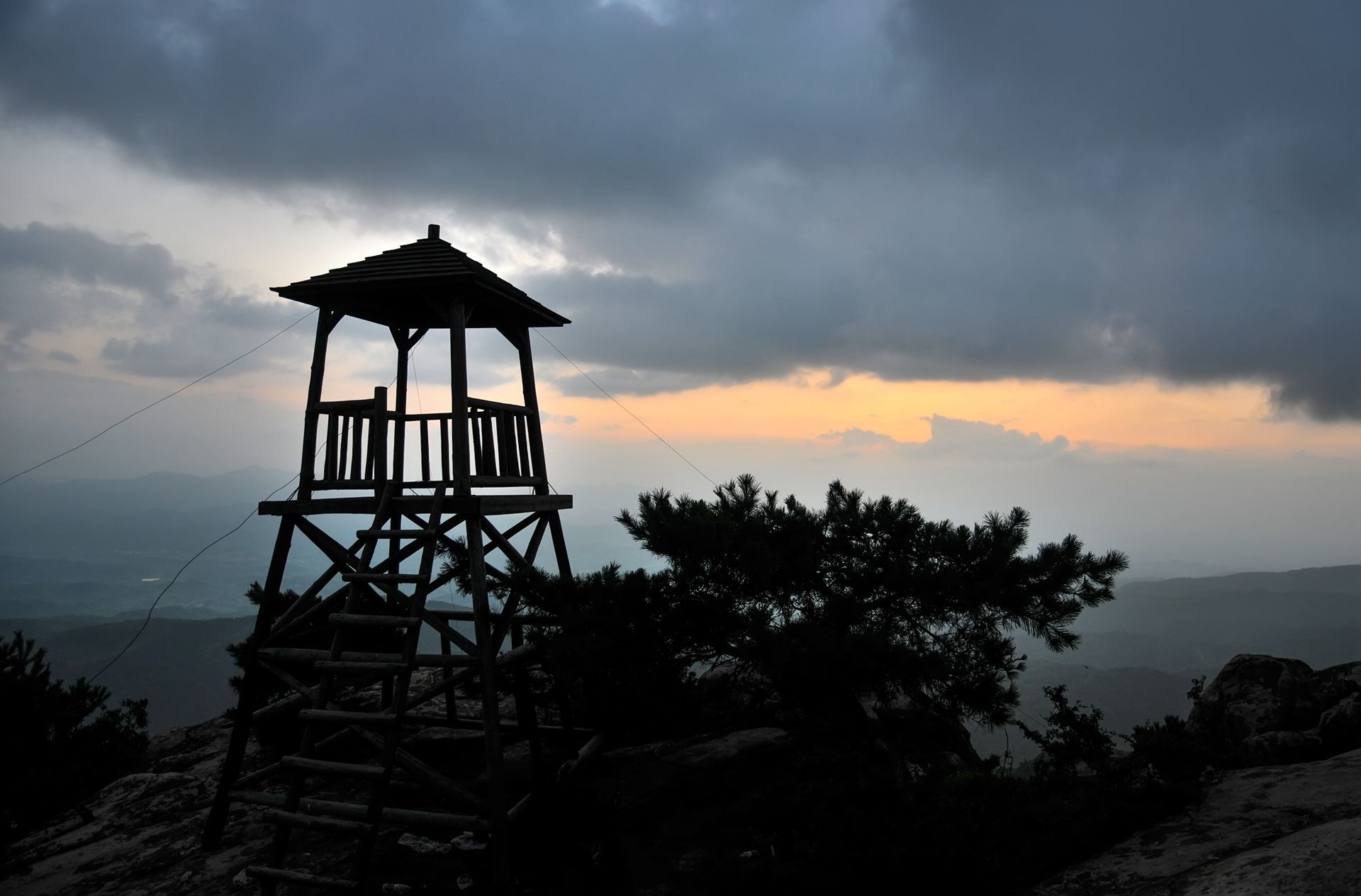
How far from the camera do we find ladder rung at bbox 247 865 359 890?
705 cm

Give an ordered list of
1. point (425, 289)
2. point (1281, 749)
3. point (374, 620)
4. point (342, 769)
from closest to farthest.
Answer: point (342, 769), point (374, 620), point (1281, 749), point (425, 289)

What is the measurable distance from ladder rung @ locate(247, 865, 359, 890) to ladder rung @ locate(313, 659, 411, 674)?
6.01ft

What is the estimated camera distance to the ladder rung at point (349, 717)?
24.9 ft

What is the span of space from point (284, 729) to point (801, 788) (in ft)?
28.5

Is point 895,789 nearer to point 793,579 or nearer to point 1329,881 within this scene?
point 793,579

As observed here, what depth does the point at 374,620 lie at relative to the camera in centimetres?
768

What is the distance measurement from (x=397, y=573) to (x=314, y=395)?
112 inches

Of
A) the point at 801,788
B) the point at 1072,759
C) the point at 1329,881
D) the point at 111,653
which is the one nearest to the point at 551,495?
the point at 801,788

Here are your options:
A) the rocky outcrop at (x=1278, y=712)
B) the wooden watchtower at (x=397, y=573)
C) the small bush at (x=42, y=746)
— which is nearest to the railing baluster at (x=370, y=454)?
the wooden watchtower at (x=397, y=573)

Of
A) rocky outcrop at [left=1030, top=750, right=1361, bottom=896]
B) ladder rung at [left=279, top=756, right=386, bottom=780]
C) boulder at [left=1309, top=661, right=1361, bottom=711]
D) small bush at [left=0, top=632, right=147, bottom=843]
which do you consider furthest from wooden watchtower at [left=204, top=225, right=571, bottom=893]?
boulder at [left=1309, top=661, right=1361, bottom=711]

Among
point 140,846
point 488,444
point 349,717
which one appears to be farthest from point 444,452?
point 140,846

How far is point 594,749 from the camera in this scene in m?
9.86

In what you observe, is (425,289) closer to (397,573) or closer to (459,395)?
(459,395)

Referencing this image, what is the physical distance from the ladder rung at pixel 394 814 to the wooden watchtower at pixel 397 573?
2cm
